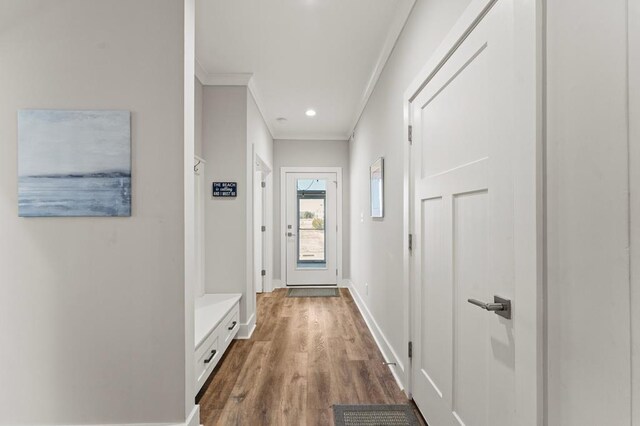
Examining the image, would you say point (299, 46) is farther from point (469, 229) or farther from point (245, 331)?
point (245, 331)

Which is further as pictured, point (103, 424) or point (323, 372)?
point (323, 372)

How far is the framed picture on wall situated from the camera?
114 inches

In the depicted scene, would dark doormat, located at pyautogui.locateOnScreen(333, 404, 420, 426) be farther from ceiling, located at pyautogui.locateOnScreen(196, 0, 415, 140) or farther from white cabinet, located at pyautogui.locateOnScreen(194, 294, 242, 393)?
ceiling, located at pyautogui.locateOnScreen(196, 0, 415, 140)

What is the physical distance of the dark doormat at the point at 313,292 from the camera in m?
4.99

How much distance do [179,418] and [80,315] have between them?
0.71 meters

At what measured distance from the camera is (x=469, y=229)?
53.5 inches

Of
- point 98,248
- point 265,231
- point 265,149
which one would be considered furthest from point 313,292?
point 98,248

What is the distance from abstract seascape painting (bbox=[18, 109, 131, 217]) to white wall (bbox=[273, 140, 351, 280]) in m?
3.89

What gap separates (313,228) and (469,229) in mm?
4276

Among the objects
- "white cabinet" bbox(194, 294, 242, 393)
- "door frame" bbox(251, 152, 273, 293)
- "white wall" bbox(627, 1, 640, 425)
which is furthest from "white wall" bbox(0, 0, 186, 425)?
"door frame" bbox(251, 152, 273, 293)

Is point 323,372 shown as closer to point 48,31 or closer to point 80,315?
point 80,315

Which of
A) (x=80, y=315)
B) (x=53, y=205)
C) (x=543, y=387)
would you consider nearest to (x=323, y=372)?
(x=80, y=315)

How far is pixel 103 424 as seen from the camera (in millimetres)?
1606

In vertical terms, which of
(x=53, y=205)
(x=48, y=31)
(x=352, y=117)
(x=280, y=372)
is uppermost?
(x=352, y=117)
